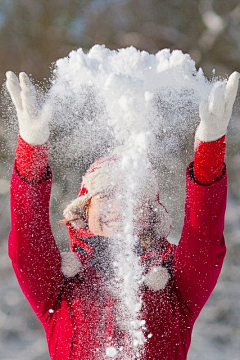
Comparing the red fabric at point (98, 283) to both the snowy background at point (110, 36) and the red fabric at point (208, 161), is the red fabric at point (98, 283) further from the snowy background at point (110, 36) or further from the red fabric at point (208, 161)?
the snowy background at point (110, 36)

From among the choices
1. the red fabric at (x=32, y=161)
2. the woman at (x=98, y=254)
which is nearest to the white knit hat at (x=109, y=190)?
the woman at (x=98, y=254)

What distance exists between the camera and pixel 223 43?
1.64 m

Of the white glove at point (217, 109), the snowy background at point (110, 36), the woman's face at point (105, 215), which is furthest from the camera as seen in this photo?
the snowy background at point (110, 36)

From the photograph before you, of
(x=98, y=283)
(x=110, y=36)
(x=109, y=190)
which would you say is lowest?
(x=98, y=283)

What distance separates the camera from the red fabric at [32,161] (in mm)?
872

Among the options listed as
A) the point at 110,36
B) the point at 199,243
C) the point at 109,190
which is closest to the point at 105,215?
the point at 109,190

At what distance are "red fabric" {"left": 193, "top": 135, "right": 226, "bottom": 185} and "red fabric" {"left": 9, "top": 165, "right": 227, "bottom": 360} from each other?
0.01 meters

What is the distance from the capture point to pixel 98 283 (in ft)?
3.26

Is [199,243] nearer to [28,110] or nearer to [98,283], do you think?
[98,283]

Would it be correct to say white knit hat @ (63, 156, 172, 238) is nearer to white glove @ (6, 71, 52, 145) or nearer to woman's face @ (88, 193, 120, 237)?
woman's face @ (88, 193, 120, 237)

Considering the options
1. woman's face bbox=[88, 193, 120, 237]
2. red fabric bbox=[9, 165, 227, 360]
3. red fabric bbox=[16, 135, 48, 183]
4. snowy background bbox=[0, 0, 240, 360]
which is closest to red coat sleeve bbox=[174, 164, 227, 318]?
red fabric bbox=[9, 165, 227, 360]

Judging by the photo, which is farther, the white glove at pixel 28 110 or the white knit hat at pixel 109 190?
the white knit hat at pixel 109 190

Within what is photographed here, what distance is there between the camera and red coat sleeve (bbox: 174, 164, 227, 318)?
2.91 ft

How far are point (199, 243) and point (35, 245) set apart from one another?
25 cm
